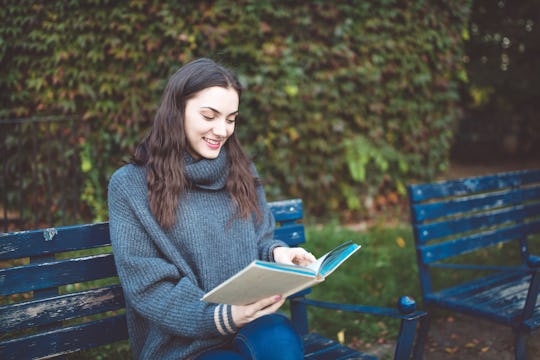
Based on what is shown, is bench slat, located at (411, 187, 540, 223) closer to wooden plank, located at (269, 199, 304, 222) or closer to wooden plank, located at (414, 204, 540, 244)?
wooden plank, located at (414, 204, 540, 244)

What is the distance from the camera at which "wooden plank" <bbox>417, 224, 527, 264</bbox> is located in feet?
9.31

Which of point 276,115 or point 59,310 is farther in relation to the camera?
point 276,115

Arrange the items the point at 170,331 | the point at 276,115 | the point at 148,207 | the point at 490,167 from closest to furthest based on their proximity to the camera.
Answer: the point at 170,331 < the point at 148,207 < the point at 276,115 < the point at 490,167

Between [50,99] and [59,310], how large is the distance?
3.67 m

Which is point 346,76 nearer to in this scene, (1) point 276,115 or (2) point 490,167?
(1) point 276,115

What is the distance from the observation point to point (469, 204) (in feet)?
Answer: 10.3

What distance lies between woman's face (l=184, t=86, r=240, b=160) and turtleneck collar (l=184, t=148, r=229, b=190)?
4 cm

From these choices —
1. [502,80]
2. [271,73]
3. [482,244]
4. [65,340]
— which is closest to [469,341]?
[482,244]

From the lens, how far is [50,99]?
4.99 metres

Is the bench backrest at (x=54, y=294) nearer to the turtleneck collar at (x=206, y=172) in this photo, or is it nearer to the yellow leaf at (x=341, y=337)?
the turtleneck collar at (x=206, y=172)

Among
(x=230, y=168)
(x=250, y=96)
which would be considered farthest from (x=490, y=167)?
(x=230, y=168)

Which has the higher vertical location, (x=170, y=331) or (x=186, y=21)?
(x=186, y=21)

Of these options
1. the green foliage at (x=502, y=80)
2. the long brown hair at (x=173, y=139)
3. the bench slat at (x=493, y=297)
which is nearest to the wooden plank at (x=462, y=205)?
the bench slat at (x=493, y=297)

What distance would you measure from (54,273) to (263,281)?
957 millimetres
